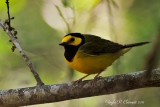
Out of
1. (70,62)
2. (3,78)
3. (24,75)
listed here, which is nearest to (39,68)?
(24,75)

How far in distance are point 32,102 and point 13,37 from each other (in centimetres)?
88

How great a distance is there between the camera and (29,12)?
695 cm

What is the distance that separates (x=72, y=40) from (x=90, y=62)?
677 millimetres

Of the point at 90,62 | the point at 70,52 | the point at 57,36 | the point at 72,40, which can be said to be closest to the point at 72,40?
Answer: the point at 72,40

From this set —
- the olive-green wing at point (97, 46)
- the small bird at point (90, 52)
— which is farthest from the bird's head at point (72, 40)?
the olive-green wing at point (97, 46)

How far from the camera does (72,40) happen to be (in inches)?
159

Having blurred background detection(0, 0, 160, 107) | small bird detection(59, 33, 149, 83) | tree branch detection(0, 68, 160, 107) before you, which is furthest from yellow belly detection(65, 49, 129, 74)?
blurred background detection(0, 0, 160, 107)

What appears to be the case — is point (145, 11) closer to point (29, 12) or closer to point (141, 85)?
point (29, 12)

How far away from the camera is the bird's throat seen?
3715mm

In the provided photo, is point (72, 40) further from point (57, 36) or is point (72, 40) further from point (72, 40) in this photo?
point (57, 36)

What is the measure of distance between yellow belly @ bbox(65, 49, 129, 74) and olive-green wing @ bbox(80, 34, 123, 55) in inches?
3.8

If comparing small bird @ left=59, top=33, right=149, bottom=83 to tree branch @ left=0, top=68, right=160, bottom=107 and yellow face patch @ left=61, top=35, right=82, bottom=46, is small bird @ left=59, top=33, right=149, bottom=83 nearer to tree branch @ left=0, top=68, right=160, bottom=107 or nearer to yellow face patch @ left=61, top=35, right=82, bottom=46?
yellow face patch @ left=61, top=35, right=82, bottom=46

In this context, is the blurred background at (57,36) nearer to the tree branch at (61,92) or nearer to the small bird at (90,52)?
the small bird at (90,52)

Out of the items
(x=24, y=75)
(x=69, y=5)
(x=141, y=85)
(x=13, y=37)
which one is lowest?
(x=24, y=75)
